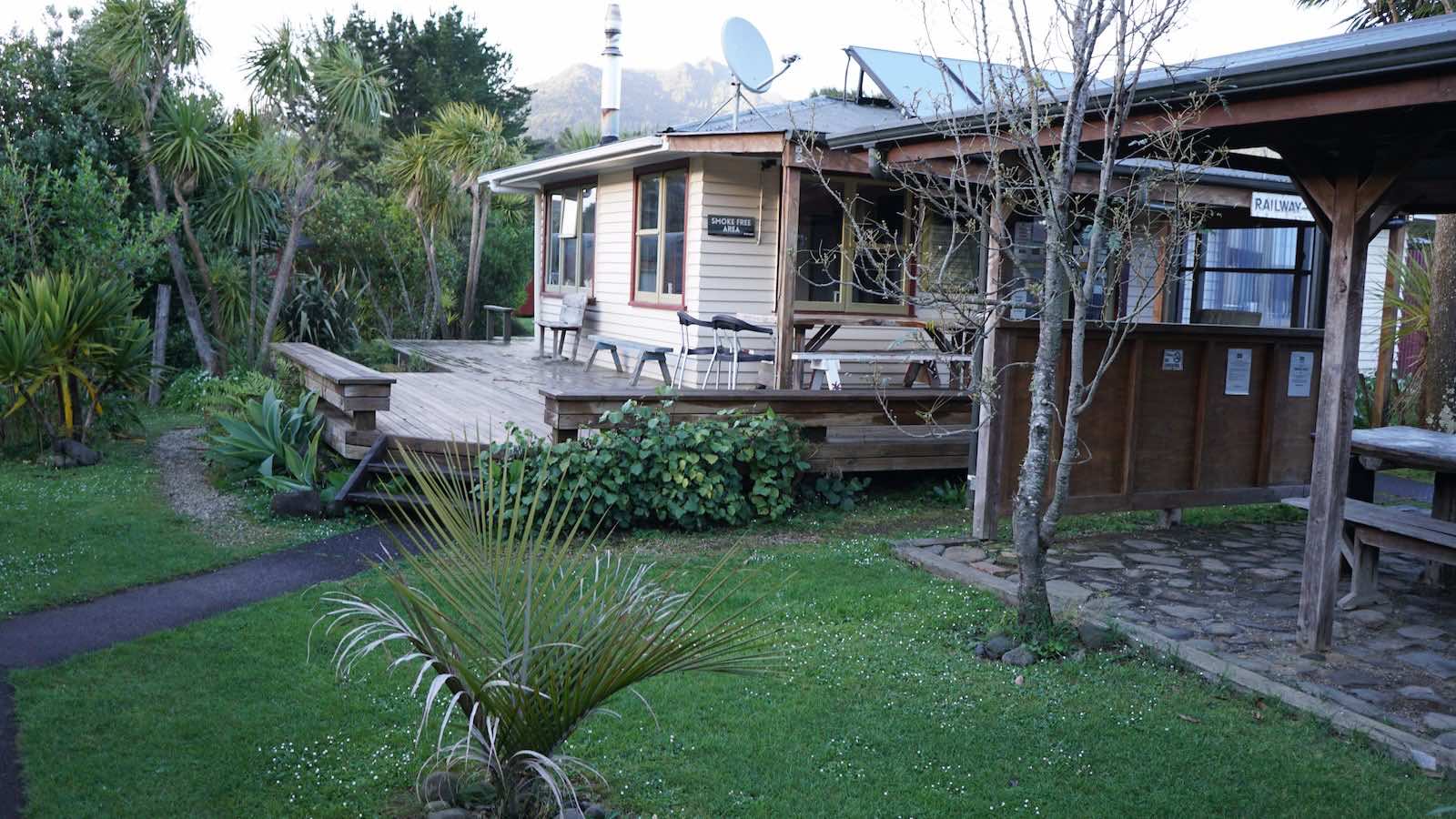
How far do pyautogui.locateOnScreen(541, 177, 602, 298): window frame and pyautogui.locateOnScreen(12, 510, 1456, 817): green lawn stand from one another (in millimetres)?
10040

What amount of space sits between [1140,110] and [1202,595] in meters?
2.56

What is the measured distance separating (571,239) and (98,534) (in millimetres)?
9685

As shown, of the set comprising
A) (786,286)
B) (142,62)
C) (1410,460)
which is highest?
(142,62)

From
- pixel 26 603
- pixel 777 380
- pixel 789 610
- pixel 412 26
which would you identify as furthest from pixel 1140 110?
pixel 412 26

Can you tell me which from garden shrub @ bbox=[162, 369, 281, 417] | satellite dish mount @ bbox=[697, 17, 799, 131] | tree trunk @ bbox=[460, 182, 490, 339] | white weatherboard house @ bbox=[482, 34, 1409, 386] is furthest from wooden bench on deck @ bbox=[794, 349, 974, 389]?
tree trunk @ bbox=[460, 182, 490, 339]

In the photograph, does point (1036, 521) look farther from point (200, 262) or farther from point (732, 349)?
point (200, 262)

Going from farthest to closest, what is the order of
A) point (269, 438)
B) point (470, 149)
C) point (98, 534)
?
point (470, 149) → point (269, 438) → point (98, 534)

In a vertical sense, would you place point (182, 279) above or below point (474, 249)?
below

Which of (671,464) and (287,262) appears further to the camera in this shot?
(287,262)

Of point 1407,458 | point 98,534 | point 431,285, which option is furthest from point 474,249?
point 1407,458

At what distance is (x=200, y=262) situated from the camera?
14062mm

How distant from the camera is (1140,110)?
5.85 m

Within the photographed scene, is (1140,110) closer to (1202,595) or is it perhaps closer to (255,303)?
(1202,595)

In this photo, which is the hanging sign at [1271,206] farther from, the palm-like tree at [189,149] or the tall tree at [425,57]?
the tall tree at [425,57]
